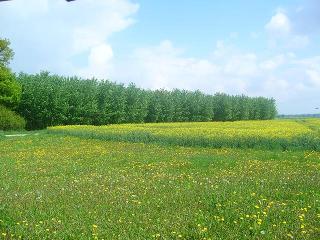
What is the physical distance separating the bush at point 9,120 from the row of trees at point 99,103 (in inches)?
184

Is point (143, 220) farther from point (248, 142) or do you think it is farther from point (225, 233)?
point (248, 142)

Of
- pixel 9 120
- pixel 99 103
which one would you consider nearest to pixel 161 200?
pixel 9 120

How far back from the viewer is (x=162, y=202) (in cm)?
884

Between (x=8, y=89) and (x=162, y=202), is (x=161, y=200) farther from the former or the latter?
(x=8, y=89)

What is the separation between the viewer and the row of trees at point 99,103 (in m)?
54.9

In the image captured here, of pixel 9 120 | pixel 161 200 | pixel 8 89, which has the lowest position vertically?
pixel 161 200

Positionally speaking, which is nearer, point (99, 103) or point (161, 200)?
point (161, 200)

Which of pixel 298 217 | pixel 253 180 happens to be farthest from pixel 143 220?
pixel 253 180

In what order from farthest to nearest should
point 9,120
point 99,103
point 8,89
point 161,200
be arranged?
1. point 99,103
2. point 8,89
3. point 9,120
4. point 161,200

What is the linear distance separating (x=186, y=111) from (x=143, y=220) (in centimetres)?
6653

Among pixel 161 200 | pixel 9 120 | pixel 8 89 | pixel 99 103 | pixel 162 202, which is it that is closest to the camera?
pixel 162 202

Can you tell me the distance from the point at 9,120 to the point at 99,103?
14591 mm

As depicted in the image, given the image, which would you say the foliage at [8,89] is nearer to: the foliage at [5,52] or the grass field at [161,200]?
the foliage at [5,52]

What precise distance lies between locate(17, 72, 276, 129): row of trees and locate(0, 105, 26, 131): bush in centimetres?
468
